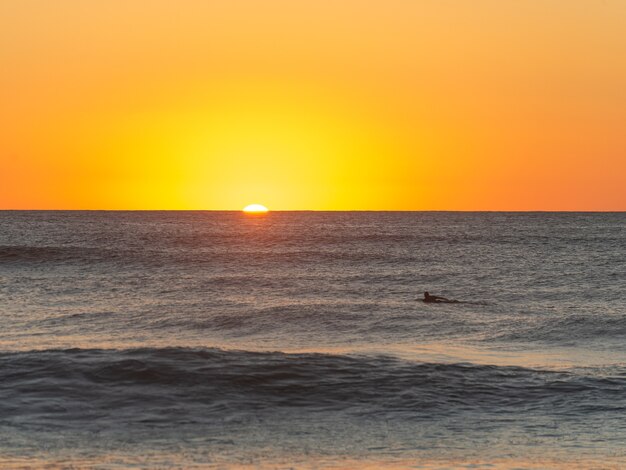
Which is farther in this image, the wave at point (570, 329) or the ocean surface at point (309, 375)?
the wave at point (570, 329)

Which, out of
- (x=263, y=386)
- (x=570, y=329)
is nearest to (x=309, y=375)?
(x=263, y=386)

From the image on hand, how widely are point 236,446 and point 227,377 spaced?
238 inches

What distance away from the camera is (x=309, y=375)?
75.0 feet

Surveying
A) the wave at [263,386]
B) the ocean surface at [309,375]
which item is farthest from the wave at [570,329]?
the wave at [263,386]

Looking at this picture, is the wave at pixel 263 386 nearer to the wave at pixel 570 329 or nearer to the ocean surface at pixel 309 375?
the ocean surface at pixel 309 375

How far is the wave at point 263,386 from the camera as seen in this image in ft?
64.9

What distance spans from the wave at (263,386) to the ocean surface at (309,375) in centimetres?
7

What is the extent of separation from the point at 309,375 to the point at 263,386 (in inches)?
59.4

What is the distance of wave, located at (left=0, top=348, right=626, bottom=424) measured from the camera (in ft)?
64.9

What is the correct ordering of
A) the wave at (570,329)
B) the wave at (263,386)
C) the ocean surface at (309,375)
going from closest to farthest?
the ocean surface at (309,375) < the wave at (263,386) < the wave at (570,329)

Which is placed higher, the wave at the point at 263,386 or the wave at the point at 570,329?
the wave at the point at 570,329

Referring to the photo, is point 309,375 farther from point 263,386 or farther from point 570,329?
point 570,329

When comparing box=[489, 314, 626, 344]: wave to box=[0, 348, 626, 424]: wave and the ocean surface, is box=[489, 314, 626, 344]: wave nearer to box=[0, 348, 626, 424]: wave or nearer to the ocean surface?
the ocean surface

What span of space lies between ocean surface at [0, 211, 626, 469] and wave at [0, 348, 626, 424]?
0.07 m
